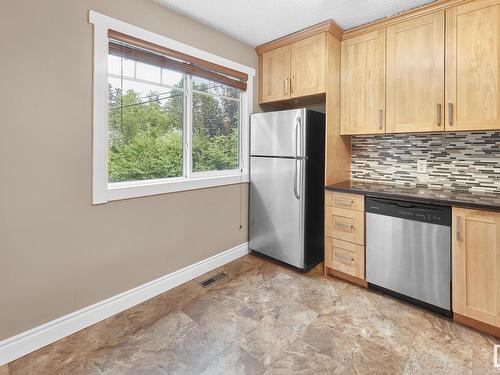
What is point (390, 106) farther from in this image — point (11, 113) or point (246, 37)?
point (11, 113)

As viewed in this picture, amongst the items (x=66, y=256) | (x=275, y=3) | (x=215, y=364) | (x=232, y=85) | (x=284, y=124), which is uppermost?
(x=275, y=3)

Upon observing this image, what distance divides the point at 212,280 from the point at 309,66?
90.0 inches

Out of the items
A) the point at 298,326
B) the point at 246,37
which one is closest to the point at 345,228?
the point at 298,326

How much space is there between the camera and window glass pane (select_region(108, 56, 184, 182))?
2.13 m

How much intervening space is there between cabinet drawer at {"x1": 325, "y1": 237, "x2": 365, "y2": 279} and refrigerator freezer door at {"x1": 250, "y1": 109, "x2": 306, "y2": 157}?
3.00 feet

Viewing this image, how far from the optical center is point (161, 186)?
2344 mm

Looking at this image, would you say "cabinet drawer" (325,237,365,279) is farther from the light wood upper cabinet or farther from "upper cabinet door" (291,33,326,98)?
"upper cabinet door" (291,33,326,98)

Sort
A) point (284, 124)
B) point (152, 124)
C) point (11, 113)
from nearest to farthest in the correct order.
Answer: point (11, 113) → point (152, 124) → point (284, 124)

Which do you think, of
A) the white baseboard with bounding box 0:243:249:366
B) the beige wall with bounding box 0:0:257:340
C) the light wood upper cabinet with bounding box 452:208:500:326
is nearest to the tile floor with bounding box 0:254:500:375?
the white baseboard with bounding box 0:243:249:366

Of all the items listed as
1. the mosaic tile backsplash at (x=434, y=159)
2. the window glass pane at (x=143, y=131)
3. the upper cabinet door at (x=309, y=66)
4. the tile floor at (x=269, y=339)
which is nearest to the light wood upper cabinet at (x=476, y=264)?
the tile floor at (x=269, y=339)

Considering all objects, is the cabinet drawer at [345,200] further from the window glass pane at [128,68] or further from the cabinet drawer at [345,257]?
the window glass pane at [128,68]

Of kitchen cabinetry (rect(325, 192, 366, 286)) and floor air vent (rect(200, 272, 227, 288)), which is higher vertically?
kitchen cabinetry (rect(325, 192, 366, 286))

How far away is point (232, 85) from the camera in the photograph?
9.62ft

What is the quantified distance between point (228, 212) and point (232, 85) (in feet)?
4.42
